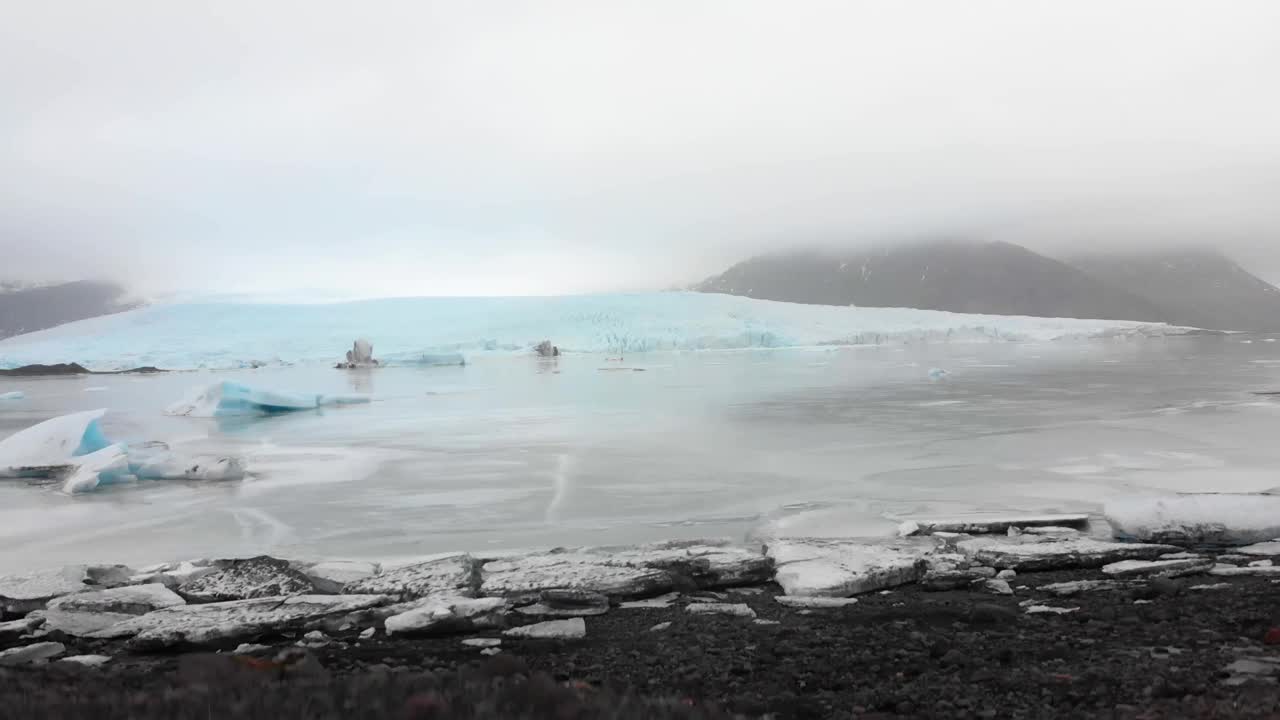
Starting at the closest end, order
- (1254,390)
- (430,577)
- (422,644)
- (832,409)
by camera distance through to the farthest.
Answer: (422,644), (430,577), (832,409), (1254,390)

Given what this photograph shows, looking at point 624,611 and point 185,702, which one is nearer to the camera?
point 185,702

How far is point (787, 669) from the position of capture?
3148mm

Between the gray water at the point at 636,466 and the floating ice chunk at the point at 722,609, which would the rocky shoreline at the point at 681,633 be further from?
the gray water at the point at 636,466

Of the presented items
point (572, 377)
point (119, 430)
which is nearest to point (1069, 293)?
point (572, 377)

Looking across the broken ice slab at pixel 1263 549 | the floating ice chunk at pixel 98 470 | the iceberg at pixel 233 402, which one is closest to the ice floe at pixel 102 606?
the floating ice chunk at pixel 98 470

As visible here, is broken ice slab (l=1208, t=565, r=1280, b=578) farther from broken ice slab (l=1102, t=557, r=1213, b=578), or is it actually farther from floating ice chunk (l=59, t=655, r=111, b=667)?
floating ice chunk (l=59, t=655, r=111, b=667)

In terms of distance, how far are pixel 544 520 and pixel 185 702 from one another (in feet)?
12.9

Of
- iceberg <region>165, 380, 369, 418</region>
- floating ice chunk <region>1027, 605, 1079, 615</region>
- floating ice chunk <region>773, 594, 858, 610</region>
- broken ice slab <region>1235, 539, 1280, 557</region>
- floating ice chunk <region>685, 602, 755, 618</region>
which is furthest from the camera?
iceberg <region>165, 380, 369, 418</region>

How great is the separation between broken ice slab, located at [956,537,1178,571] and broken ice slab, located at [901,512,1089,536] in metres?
0.37

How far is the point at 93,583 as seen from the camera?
469 cm

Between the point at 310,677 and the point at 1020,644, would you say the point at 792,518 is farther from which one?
the point at 310,677

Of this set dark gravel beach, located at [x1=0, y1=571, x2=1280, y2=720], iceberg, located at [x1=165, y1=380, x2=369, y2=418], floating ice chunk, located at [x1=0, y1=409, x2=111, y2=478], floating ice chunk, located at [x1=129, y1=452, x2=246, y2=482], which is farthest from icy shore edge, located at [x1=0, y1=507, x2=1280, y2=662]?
iceberg, located at [x1=165, y1=380, x2=369, y2=418]

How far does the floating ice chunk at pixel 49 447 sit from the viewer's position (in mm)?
8836

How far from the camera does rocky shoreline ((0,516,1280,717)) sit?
2639 mm
